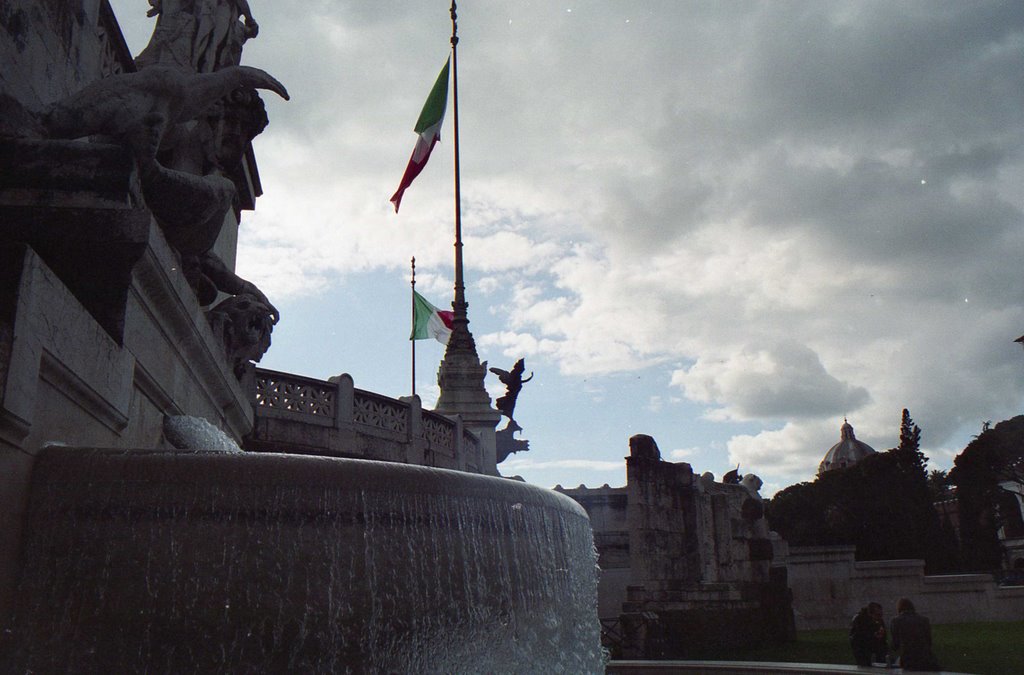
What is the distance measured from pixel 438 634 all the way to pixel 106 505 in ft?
4.94

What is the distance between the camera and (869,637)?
Result: 1191 cm

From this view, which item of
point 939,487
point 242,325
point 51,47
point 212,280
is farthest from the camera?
point 939,487

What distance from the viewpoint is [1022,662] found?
13.2m

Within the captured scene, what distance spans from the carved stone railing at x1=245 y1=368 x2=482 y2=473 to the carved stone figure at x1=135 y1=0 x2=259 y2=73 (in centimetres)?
397

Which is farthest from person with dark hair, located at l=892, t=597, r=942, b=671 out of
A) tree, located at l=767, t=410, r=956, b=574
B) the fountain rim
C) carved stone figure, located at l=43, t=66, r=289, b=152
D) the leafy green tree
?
the leafy green tree

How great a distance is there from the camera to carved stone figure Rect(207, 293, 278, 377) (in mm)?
7113

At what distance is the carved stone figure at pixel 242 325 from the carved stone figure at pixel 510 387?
2530 centimetres

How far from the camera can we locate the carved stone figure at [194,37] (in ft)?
27.7

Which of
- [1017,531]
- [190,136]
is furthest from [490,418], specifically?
[1017,531]

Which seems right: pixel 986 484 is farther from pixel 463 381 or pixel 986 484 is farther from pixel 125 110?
pixel 125 110

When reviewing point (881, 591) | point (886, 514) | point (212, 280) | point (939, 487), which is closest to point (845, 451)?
point (939, 487)

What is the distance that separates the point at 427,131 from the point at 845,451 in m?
102

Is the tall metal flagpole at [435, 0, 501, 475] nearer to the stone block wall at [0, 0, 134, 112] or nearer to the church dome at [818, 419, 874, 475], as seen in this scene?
the stone block wall at [0, 0, 134, 112]

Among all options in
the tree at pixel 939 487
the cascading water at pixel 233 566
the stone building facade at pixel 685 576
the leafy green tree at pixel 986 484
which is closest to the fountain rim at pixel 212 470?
the cascading water at pixel 233 566
